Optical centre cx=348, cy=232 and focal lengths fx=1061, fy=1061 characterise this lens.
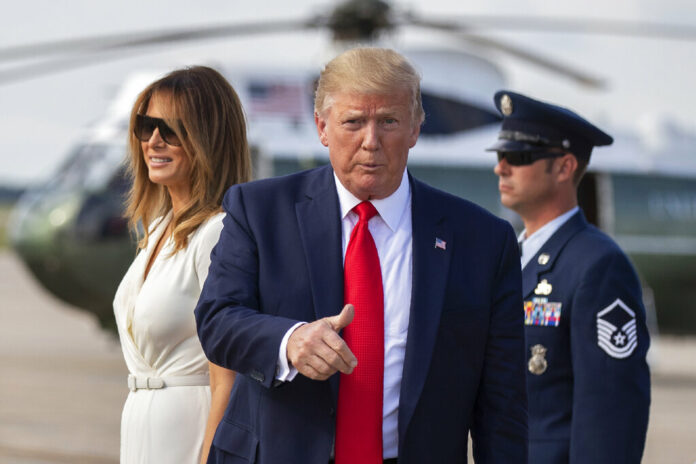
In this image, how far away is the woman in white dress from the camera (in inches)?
100

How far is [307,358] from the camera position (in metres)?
1.86

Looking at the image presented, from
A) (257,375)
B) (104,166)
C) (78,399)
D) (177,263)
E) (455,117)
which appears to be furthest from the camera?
(455,117)

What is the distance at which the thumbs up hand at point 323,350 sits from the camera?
5.98 ft

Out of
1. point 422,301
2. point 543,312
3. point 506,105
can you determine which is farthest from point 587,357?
point 506,105

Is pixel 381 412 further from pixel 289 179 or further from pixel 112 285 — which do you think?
pixel 112 285

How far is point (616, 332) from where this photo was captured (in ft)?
9.15

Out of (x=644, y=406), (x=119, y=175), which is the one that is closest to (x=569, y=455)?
(x=644, y=406)

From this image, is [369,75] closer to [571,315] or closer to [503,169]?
[571,315]

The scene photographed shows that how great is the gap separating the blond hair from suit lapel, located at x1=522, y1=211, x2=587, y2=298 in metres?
1.03

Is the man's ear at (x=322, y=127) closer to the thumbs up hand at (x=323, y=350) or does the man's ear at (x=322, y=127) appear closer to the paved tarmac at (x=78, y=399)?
the thumbs up hand at (x=323, y=350)

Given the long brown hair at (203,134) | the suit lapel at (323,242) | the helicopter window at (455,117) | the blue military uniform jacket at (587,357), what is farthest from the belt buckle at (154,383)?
the helicopter window at (455,117)

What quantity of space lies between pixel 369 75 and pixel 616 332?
114cm

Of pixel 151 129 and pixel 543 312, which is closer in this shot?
pixel 151 129

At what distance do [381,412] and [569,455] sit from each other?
0.92m
